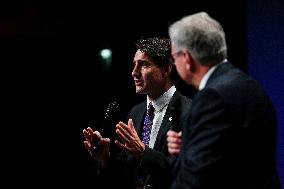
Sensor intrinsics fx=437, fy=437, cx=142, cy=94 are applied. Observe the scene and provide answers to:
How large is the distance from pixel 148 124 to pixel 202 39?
1135 mm

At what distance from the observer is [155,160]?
218 centimetres

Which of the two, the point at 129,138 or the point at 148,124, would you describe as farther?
the point at 148,124

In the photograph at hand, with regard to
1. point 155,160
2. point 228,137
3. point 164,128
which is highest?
point 228,137

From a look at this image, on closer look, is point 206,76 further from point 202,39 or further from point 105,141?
point 105,141

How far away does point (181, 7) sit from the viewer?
3441mm

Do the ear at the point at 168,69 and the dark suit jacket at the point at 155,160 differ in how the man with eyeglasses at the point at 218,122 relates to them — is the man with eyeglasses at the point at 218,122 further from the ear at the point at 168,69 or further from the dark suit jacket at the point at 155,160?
the ear at the point at 168,69

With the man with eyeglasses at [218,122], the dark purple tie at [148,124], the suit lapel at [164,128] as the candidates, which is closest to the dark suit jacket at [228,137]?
the man with eyeglasses at [218,122]

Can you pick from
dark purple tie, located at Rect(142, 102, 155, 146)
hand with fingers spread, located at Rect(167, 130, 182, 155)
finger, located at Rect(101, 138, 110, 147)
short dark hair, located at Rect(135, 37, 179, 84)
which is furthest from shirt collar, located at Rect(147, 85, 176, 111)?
hand with fingers spread, located at Rect(167, 130, 182, 155)

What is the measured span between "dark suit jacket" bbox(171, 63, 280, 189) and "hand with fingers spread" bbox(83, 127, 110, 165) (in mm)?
1032

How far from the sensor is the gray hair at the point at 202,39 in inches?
57.2

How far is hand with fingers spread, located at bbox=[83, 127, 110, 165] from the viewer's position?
2424 mm

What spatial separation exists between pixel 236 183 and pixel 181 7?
7.39 feet

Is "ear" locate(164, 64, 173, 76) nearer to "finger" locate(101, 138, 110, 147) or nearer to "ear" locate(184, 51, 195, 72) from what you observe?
"finger" locate(101, 138, 110, 147)

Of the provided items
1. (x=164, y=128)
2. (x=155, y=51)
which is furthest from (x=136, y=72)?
(x=164, y=128)
